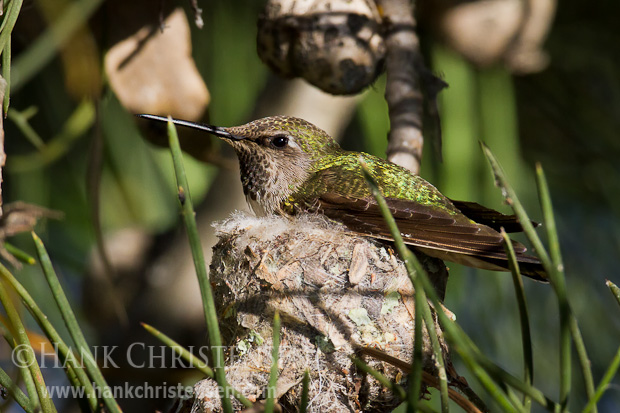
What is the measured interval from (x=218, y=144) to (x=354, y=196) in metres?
0.76

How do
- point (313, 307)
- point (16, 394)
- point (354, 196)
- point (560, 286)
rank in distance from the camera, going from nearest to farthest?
point (560, 286) → point (16, 394) → point (313, 307) → point (354, 196)

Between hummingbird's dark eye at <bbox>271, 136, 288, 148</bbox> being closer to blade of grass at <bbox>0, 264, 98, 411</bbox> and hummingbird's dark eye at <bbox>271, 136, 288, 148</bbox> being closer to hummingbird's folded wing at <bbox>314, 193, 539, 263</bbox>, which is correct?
hummingbird's folded wing at <bbox>314, 193, 539, 263</bbox>

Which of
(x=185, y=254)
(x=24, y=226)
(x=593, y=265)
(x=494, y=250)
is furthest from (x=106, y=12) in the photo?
(x=593, y=265)

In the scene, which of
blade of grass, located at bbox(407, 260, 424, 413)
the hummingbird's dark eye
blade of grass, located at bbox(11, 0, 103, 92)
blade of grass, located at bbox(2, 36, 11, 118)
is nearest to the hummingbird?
the hummingbird's dark eye

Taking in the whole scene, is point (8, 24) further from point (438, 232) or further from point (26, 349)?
point (438, 232)

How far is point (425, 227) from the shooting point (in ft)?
5.13

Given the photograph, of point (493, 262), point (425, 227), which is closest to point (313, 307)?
point (425, 227)

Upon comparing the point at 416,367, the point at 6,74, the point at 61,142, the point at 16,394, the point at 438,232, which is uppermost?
the point at 6,74

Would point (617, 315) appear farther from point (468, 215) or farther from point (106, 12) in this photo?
point (106, 12)

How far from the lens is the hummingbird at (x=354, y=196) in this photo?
1.54m

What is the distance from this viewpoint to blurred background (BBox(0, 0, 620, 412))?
1.84 meters

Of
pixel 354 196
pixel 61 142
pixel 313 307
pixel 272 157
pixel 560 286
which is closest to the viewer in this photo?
pixel 560 286

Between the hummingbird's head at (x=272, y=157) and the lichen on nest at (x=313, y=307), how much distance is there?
200 millimetres

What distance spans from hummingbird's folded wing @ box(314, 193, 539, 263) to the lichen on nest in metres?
0.04
